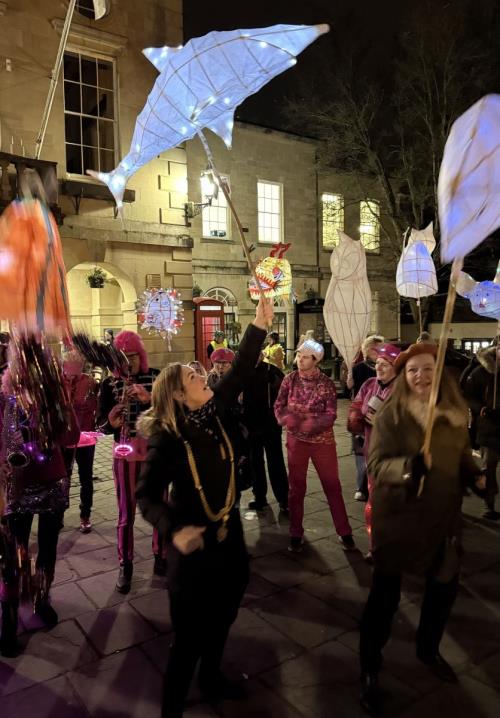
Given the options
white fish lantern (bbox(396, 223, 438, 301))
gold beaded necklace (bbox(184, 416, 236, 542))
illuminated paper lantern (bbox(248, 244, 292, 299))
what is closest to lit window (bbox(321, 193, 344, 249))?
illuminated paper lantern (bbox(248, 244, 292, 299))

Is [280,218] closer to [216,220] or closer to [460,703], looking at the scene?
[216,220]

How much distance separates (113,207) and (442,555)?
1119cm

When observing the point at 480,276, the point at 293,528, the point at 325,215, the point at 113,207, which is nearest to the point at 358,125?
the point at 325,215

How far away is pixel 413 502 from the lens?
2.60 meters

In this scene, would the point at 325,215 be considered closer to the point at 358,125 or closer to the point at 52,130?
the point at 358,125

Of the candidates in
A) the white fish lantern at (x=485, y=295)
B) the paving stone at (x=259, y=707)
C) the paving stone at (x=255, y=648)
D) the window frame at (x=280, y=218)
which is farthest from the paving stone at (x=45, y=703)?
the window frame at (x=280, y=218)

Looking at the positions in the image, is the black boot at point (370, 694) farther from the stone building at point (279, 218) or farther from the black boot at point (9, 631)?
the stone building at point (279, 218)

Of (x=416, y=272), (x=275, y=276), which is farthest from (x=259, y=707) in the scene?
(x=275, y=276)

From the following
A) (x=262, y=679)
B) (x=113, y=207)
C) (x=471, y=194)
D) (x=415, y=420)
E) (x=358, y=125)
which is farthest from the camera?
(x=358, y=125)

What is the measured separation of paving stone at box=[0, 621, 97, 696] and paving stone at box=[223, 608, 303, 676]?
0.84 metres

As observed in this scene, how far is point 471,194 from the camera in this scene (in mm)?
2451

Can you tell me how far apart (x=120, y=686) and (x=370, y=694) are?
1.32 metres

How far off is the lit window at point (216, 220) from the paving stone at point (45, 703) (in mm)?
15745

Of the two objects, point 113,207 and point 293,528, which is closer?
point 293,528
